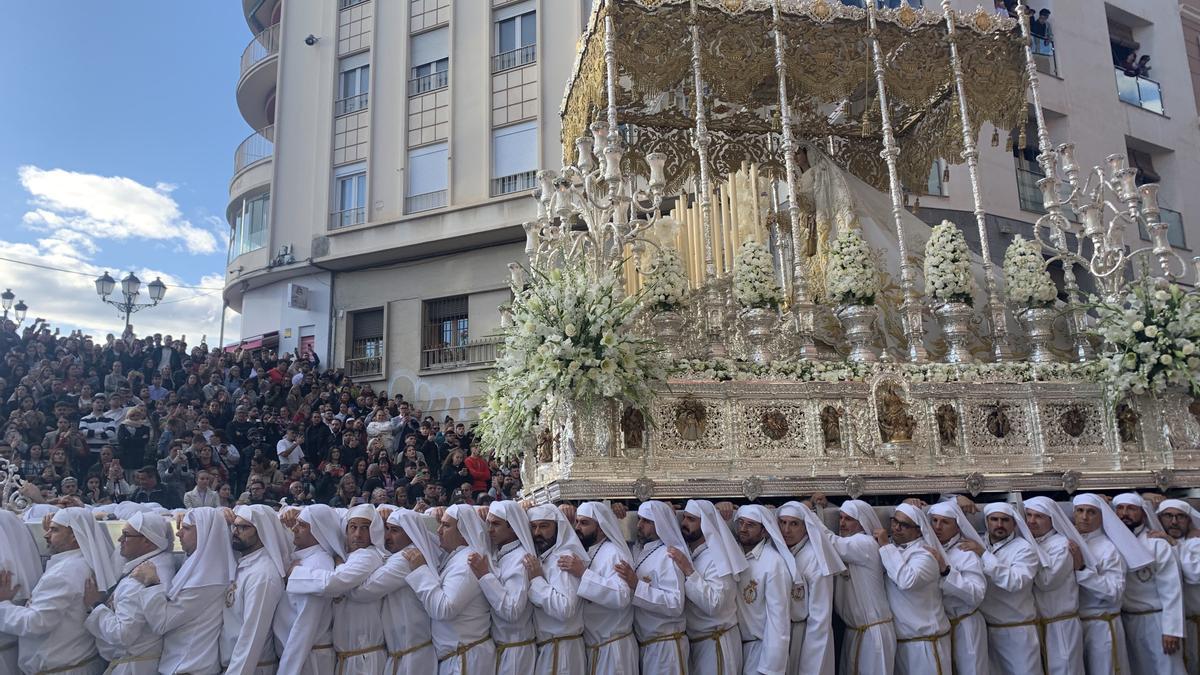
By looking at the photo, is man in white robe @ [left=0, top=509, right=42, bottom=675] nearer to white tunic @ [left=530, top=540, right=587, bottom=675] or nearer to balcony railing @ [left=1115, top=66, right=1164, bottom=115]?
white tunic @ [left=530, top=540, right=587, bottom=675]

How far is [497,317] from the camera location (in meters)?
20.7

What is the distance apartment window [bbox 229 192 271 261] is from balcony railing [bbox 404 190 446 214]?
5.05 meters

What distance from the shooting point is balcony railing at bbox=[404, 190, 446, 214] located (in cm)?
2169

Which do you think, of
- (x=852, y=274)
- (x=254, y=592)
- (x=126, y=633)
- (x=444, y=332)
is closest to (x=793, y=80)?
(x=852, y=274)

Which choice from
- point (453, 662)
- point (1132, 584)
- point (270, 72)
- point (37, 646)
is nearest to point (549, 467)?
point (453, 662)

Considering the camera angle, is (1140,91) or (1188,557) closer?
(1188,557)

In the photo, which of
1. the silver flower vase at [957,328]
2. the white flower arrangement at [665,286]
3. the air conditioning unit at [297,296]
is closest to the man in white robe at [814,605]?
the white flower arrangement at [665,286]

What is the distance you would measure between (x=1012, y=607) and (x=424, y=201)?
17.6m

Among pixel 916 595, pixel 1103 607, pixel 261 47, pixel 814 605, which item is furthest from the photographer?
pixel 261 47

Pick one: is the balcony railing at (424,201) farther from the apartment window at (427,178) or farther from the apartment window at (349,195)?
the apartment window at (349,195)

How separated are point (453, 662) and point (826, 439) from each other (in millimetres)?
3776

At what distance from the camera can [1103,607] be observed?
677 centimetres

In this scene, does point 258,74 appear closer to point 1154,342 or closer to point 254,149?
point 254,149

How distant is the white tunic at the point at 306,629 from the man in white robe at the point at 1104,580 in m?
5.26
